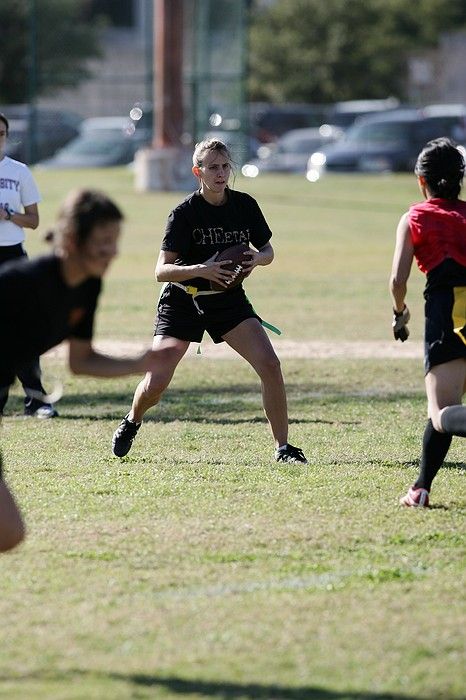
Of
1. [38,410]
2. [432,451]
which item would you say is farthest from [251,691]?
[38,410]

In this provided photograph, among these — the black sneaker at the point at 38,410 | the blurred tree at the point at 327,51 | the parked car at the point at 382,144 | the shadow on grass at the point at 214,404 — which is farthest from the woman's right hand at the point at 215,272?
the blurred tree at the point at 327,51

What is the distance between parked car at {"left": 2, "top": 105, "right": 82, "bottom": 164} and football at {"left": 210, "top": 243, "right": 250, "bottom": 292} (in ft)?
86.4

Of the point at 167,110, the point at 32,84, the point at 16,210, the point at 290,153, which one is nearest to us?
the point at 16,210

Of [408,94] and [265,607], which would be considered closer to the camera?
[265,607]

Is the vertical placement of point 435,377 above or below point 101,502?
above

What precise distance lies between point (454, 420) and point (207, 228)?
2181 millimetres

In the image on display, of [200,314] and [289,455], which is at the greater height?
[200,314]

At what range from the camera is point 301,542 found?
6.08 m

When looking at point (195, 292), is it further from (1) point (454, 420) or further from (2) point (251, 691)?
(2) point (251, 691)

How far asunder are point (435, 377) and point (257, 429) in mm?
2862

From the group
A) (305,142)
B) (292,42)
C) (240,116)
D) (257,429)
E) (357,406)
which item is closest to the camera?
(257,429)

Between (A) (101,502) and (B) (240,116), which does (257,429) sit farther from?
(B) (240,116)

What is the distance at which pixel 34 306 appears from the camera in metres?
4.59

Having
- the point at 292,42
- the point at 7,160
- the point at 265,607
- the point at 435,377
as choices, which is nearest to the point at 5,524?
the point at 265,607
